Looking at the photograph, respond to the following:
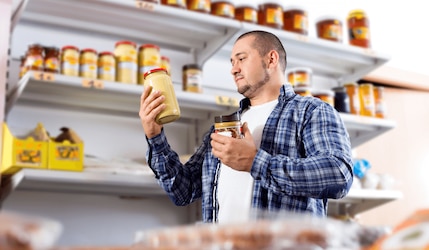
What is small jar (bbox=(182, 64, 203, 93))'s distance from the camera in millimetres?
2584

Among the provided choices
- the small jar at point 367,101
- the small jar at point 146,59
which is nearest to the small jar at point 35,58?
the small jar at point 146,59

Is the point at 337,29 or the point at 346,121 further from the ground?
the point at 337,29

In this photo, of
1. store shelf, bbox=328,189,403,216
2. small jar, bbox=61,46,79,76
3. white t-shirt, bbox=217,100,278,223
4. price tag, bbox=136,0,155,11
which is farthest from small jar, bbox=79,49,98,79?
store shelf, bbox=328,189,403,216

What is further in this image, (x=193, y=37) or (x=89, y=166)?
(x=193, y=37)

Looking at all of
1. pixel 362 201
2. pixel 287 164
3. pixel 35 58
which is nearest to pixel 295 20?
pixel 362 201

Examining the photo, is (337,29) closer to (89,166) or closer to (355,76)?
(355,76)

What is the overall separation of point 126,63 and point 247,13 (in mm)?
677

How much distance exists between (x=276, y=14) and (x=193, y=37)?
41 cm

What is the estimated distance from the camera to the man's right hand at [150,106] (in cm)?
152

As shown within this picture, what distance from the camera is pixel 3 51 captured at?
89.6 inches

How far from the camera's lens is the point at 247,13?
9.14 ft

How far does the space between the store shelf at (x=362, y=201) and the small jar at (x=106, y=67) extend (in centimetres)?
128

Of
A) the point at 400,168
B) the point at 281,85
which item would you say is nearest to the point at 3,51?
the point at 281,85

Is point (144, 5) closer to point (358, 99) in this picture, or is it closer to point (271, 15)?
point (271, 15)
